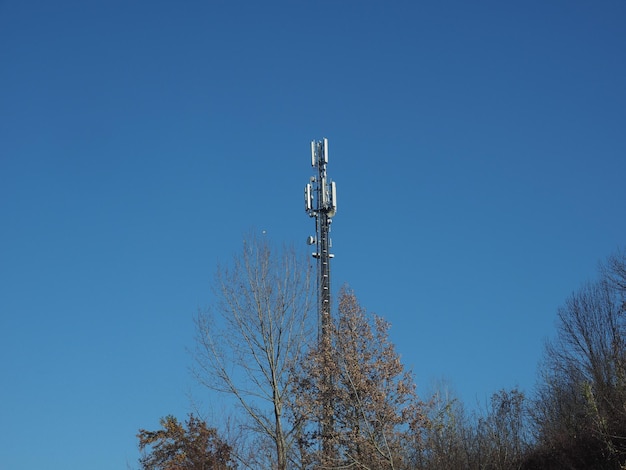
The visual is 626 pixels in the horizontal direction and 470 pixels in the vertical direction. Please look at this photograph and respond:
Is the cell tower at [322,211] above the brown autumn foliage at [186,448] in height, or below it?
above

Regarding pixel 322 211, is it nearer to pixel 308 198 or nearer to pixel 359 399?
pixel 308 198

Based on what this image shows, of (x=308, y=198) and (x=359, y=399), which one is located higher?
(x=308, y=198)

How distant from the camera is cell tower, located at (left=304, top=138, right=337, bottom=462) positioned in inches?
786

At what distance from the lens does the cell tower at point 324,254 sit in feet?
65.5

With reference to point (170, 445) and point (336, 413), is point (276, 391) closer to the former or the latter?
point (336, 413)

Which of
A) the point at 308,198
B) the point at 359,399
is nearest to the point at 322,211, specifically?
the point at 308,198

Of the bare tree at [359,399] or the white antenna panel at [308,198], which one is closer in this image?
the bare tree at [359,399]

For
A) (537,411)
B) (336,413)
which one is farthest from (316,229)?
(537,411)

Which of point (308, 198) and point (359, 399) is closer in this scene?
point (359, 399)

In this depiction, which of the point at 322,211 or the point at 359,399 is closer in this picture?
the point at 359,399

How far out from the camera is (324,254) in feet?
86.9

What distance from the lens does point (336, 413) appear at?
19.8m

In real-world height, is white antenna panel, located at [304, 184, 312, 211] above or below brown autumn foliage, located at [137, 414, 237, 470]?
above

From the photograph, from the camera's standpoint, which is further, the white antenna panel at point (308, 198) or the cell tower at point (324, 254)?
the white antenna panel at point (308, 198)
